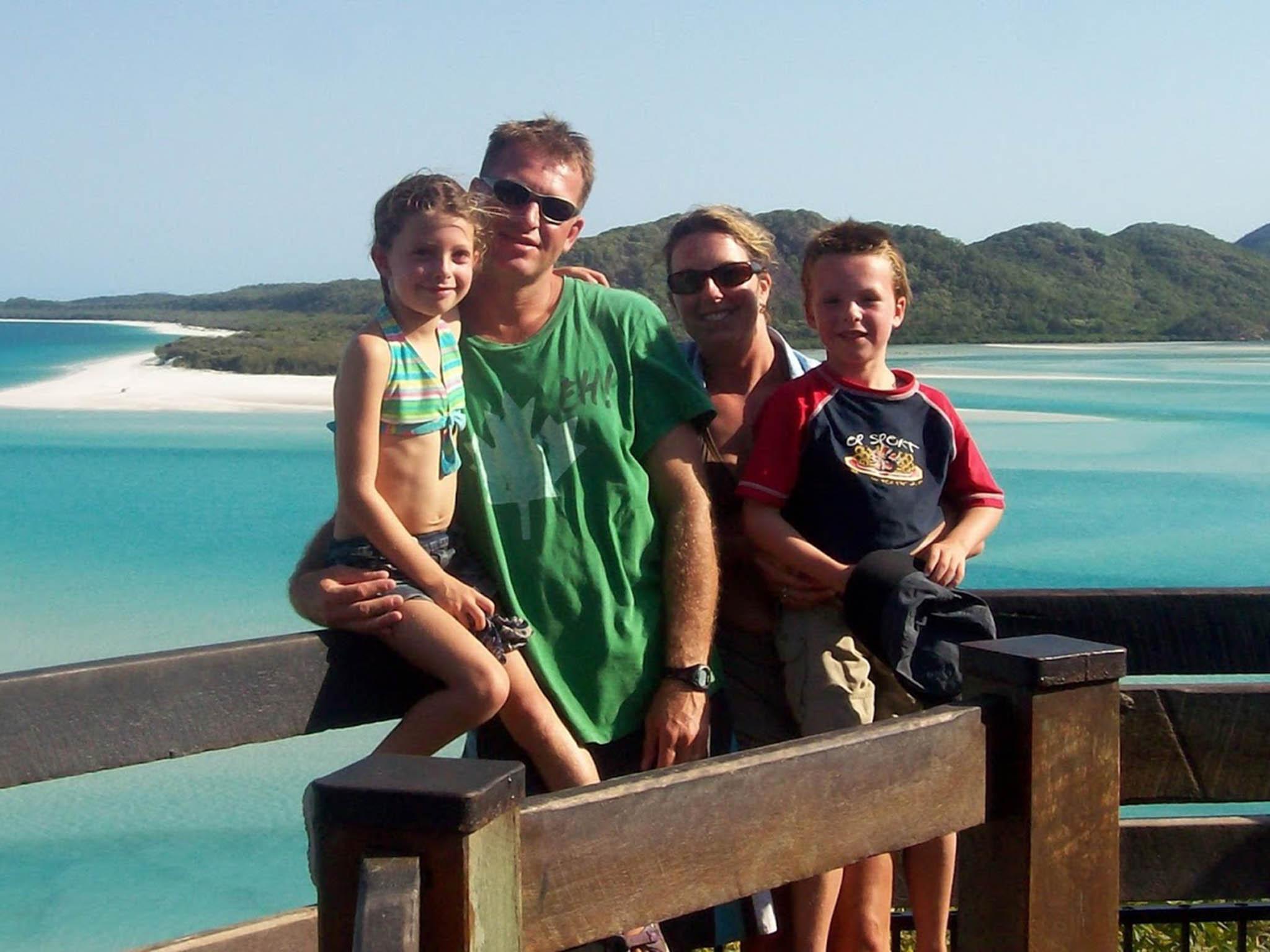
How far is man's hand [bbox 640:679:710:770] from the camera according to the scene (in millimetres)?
2543

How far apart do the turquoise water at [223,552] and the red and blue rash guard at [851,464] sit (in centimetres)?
770

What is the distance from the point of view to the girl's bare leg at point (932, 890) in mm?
2514

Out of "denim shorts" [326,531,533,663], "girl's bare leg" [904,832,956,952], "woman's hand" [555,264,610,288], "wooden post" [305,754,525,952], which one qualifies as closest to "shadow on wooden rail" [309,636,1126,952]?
"wooden post" [305,754,525,952]

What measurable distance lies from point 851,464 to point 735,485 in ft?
0.89

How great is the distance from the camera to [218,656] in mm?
2221

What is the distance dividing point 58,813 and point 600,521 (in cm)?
985

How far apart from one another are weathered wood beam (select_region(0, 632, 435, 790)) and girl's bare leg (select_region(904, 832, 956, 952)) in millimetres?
875

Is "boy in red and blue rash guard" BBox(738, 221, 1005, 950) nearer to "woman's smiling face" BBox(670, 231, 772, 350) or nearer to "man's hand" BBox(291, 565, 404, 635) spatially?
"woman's smiling face" BBox(670, 231, 772, 350)

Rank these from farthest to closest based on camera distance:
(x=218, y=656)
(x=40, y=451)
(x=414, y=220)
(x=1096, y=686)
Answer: (x=40, y=451), (x=414, y=220), (x=218, y=656), (x=1096, y=686)

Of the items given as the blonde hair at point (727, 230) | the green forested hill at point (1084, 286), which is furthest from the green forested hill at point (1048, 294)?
the blonde hair at point (727, 230)

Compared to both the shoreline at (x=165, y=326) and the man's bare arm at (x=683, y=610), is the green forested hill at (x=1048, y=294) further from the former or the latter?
the man's bare arm at (x=683, y=610)

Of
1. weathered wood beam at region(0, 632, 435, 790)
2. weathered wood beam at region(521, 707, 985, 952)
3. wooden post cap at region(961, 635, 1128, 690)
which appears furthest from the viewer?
weathered wood beam at region(0, 632, 435, 790)

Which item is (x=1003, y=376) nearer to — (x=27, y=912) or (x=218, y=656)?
(x=27, y=912)

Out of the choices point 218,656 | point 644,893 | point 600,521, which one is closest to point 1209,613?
point 600,521
